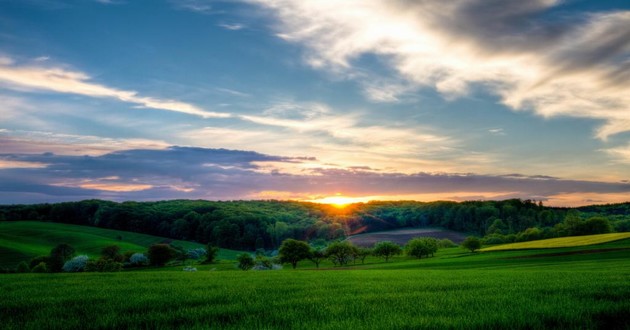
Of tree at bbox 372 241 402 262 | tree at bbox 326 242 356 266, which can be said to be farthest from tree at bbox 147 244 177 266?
tree at bbox 372 241 402 262

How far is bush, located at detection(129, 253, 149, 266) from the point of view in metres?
102

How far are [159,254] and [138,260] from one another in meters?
5.26

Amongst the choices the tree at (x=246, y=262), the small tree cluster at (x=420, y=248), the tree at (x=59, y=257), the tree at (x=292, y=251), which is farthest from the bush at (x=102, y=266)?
the small tree cluster at (x=420, y=248)

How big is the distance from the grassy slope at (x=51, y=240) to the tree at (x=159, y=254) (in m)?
30.4

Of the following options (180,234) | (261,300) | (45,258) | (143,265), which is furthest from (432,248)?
(180,234)

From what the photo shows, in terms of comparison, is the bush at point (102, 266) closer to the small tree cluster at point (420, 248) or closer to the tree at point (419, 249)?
the tree at point (419, 249)

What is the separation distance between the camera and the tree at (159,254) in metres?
105

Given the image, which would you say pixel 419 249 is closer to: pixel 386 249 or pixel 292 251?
pixel 386 249

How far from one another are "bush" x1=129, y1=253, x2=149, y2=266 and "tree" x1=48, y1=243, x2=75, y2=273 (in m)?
14.8

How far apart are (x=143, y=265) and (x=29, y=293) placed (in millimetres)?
97420

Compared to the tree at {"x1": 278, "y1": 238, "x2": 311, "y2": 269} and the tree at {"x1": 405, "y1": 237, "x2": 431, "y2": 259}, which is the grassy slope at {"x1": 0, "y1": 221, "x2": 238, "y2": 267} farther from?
the tree at {"x1": 405, "y1": 237, "x2": 431, "y2": 259}

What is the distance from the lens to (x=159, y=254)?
105125 millimetres

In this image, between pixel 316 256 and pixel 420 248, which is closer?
pixel 316 256

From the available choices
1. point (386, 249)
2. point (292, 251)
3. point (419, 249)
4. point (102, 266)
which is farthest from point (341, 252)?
point (102, 266)
